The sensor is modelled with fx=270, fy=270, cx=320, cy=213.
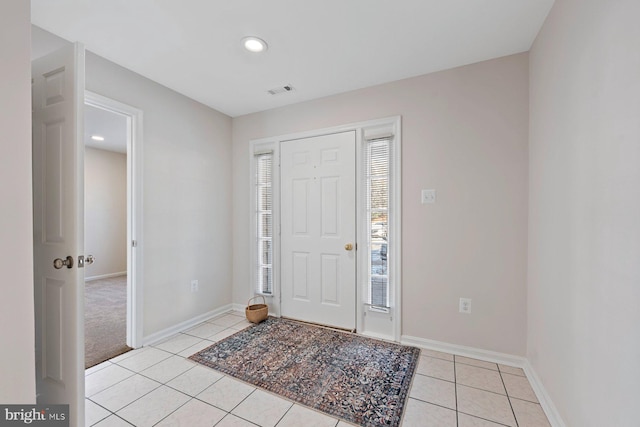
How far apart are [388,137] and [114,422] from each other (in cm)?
287

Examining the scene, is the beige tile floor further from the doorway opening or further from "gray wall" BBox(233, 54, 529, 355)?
the doorway opening

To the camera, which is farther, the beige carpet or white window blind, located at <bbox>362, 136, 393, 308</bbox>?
white window blind, located at <bbox>362, 136, 393, 308</bbox>

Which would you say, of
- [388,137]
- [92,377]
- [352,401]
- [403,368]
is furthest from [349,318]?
[92,377]

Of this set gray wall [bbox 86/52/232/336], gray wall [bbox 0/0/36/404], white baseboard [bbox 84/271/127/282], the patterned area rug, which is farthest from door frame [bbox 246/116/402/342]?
white baseboard [bbox 84/271/127/282]

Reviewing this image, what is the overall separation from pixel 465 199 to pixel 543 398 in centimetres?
142

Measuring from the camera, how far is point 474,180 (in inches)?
88.8

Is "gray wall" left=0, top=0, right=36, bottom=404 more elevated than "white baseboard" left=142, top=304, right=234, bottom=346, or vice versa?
"gray wall" left=0, top=0, right=36, bottom=404

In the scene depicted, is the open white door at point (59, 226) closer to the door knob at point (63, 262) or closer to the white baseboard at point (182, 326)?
the door knob at point (63, 262)

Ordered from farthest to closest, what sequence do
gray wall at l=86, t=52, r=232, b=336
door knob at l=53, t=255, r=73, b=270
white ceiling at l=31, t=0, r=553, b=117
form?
Answer: gray wall at l=86, t=52, r=232, b=336
white ceiling at l=31, t=0, r=553, b=117
door knob at l=53, t=255, r=73, b=270

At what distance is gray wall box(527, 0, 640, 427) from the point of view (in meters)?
1.01

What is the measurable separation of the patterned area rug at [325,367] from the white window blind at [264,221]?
61 centimetres

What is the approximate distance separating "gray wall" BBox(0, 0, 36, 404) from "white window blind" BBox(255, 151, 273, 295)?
7.21ft

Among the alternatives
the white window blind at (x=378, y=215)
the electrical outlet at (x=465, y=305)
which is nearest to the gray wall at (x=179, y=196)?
the white window blind at (x=378, y=215)

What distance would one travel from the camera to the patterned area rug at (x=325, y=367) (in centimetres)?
169
